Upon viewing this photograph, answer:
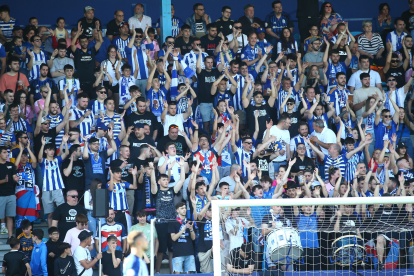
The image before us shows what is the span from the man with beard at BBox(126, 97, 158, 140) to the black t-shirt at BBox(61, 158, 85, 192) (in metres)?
1.58

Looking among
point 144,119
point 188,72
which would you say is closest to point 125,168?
point 144,119

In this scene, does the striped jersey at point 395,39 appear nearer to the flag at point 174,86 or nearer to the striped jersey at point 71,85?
the flag at point 174,86

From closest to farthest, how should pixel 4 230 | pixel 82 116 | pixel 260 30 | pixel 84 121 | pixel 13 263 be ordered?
1. pixel 13 263
2. pixel 4 230
3. pixel 82 116
4. pixel 84 121
5. pixel 260 30

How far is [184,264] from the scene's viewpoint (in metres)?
10.3

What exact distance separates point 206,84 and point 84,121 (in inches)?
120

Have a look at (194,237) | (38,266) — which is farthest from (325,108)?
(38,266)

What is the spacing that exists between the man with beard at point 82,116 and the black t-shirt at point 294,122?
14.8 feet

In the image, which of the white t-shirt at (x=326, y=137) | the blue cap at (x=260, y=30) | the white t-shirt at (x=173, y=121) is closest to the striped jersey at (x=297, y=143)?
the white t-shirt at (x=326, y=137)

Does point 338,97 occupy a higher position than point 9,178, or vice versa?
point 338,97

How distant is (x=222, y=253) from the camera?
9977 millimetres

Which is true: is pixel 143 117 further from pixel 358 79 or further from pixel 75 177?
pixel 358 79

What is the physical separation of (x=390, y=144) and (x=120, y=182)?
5.82 metres

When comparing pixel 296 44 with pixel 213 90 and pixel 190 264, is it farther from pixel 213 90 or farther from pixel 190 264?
pixel 190 264

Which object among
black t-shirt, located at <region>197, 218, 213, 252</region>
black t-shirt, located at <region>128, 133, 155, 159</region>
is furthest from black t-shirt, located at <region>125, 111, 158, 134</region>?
black t-shirt, located at <region>197, 218, 213, 252</region>
